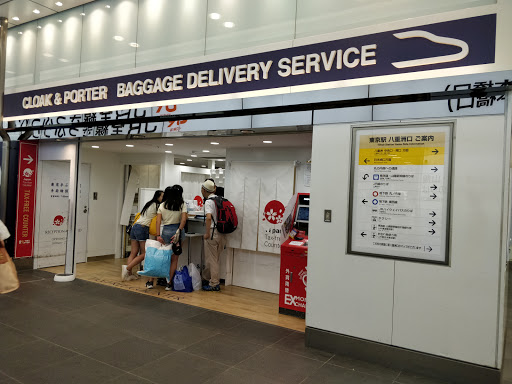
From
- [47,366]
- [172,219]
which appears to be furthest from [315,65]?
[47,366]

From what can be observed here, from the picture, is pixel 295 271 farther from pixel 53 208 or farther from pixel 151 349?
pixel 53 208

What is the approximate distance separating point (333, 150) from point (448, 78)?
46.3 inches

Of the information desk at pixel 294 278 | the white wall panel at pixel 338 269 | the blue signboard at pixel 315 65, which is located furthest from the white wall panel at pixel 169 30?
the information desk at pixel 294 278

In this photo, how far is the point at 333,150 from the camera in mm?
3764

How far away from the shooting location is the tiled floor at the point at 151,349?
10.4 feet

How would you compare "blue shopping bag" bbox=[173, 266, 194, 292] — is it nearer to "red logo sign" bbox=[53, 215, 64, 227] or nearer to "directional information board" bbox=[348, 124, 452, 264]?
"red logo sign" bbox=[53, 215, 64, 227]

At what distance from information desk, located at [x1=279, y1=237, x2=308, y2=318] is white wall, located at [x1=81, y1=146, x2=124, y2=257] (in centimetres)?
486

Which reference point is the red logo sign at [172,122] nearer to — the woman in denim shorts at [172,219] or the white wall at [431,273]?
the woman in denim shorts at [172,219]

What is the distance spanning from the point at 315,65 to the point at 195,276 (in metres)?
3.77

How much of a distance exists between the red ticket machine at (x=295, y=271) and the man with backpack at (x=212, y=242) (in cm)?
141

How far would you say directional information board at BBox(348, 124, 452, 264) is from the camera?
10.8 feet

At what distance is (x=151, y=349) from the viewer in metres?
3.67

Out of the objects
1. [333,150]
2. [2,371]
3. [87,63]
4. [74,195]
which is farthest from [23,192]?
[333,150]

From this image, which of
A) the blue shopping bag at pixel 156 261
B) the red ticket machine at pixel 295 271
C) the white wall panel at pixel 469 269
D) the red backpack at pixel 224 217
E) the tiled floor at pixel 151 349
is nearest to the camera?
the white wall panel at pixel 469 269
